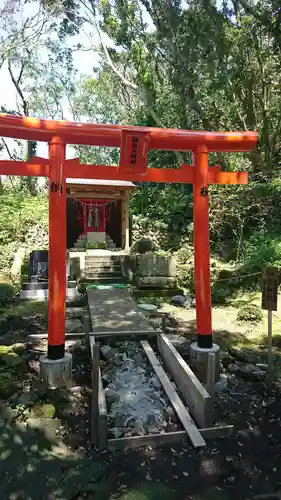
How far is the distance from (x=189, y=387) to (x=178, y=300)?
545 cm

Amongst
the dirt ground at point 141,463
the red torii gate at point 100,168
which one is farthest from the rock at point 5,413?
the red torii gate at point 100,168

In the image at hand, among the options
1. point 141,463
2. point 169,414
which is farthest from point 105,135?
point 141,463

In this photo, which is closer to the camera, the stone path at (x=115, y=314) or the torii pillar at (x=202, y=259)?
the torii pillar at (x=202, y=259)

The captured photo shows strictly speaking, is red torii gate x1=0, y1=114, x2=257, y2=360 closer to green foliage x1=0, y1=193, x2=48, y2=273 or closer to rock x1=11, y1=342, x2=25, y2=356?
rock x1=11, y1=342, x2=25, y2=356

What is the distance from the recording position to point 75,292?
10.2 m

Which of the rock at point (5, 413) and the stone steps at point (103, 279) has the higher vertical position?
the stone steps at point (103, 279)

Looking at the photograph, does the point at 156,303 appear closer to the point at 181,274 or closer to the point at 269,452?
the point at 181,274

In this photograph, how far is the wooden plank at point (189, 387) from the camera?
12.0 ft

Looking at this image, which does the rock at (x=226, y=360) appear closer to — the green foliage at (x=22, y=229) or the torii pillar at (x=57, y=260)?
the torii pillar at (x=57, y=260)

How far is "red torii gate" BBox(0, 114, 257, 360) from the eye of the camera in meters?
4.51

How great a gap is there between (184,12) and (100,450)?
45.3 ft

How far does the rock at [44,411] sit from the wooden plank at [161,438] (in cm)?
90

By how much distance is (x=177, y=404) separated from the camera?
4.01m

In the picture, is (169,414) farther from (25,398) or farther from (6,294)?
(6,294)
